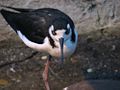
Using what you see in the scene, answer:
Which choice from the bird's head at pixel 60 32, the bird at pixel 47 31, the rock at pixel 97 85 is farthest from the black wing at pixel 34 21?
the rock at pixel 97 85

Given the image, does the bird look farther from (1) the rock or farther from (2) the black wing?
(1) the rock

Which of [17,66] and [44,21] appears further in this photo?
[17,66]

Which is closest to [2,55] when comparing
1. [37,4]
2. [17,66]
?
[17,66]

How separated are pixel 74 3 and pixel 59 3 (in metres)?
0.21

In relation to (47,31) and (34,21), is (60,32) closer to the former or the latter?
(47,31)

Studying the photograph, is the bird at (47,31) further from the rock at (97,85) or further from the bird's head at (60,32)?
the rock at (97,85)

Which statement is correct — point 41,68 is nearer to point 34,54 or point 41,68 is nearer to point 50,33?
point 34,54

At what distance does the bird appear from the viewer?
5.77 metres

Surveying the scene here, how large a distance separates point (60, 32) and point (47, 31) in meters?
0.27

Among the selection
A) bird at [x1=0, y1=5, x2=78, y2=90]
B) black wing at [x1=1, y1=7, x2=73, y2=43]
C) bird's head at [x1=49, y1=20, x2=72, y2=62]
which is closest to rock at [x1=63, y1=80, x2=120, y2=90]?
bird at [x1=0, y1=5, x2=78, y2=90]

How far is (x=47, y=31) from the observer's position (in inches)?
233

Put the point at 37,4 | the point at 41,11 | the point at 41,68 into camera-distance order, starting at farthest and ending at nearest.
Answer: the point at 37,4
the point at 41,68
the point at 41,11

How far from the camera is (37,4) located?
24.4ft

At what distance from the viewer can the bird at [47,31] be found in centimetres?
577
